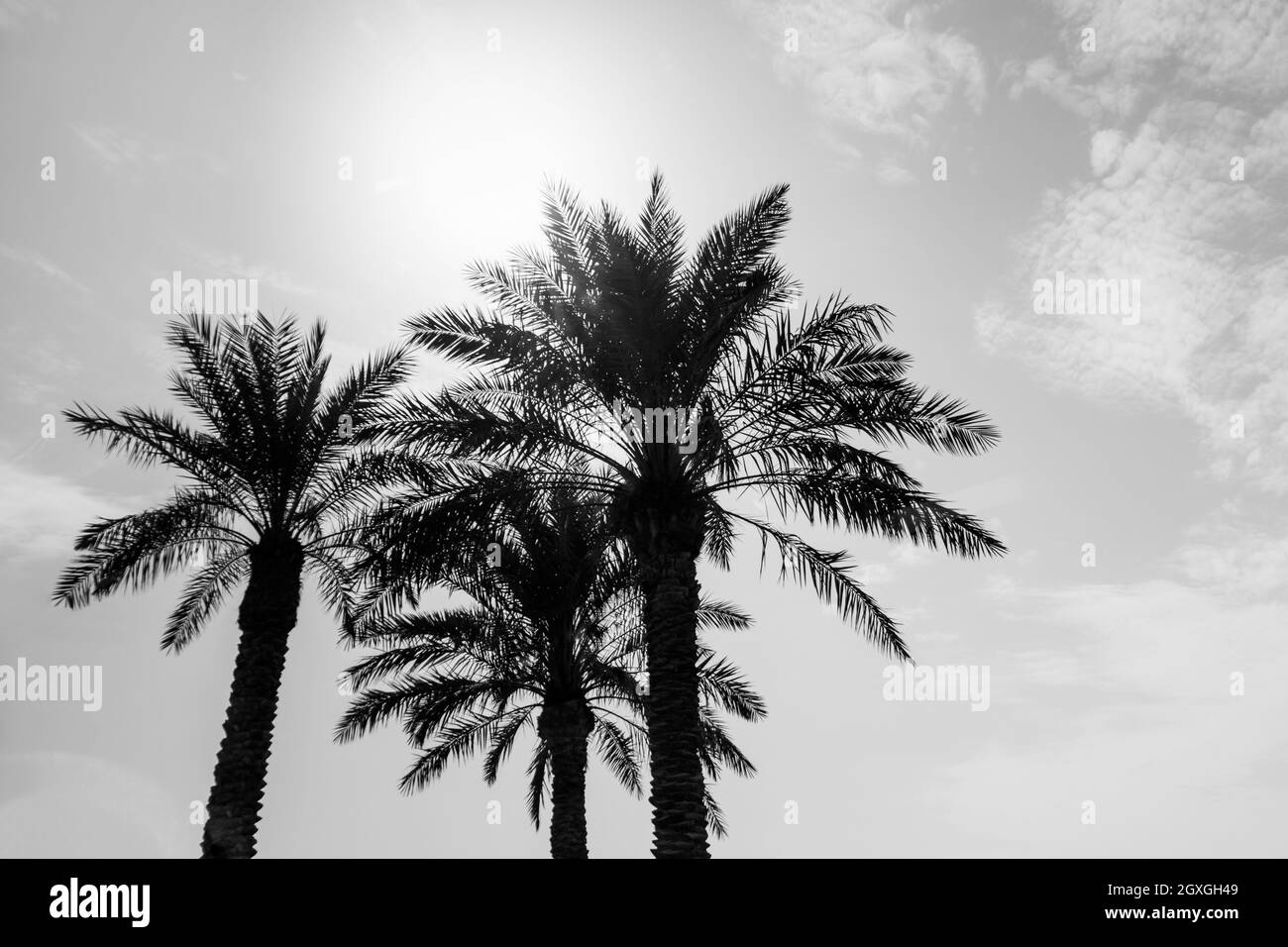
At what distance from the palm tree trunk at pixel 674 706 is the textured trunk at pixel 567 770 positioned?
21.7 feet

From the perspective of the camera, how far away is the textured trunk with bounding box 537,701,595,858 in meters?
18.8

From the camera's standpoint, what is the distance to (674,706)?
1304 cm

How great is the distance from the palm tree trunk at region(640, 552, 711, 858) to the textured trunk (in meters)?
6.61

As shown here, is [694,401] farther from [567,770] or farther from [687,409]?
[567,770]

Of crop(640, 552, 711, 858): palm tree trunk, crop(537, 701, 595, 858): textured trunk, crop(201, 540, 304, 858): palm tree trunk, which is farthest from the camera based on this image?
crop(537, 701, 595, 858): textured trunk

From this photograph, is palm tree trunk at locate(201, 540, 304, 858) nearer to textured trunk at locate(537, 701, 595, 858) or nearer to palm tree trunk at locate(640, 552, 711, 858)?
textured trunk at locate(537, 701, 595, 858)

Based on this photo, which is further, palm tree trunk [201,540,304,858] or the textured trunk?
the textured trunk

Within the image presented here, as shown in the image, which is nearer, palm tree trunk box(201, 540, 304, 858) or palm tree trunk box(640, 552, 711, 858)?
palm tree trunk box(640, 552, 711, 858)

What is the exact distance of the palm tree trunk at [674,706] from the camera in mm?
12609

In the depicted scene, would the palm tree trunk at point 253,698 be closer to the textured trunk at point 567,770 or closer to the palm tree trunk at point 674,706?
the textured trunk at point 567,770

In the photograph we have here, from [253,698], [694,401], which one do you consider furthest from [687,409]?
[253,698]

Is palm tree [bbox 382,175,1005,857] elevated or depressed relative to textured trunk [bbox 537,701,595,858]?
elevated

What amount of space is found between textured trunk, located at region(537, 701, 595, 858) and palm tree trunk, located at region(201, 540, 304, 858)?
227 inches

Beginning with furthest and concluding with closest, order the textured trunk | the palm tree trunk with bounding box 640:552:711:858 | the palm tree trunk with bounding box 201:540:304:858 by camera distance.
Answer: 1. the textured trunk
2. the palm tree trunk with bounding box 201:540:304:858
3. the palm tree trunk with bounding box 640:552:711:858
